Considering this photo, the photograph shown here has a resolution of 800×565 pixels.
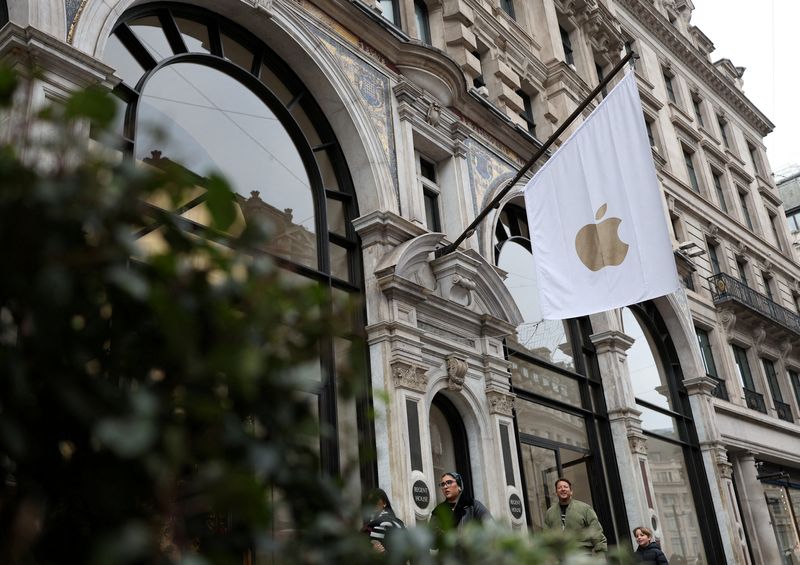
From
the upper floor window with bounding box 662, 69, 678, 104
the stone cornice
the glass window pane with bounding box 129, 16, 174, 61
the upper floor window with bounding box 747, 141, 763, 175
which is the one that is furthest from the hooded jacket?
the upper floor window with bounding box 747, 141, 763, 175

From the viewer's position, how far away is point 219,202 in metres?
1.50

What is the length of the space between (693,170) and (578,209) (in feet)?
60.0

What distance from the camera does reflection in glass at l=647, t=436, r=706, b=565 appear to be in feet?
55.2

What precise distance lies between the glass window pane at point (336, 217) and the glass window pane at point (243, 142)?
45cm

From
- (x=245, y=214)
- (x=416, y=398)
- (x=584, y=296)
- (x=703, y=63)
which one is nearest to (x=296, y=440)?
(x=245, y=214)

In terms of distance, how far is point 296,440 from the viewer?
171 cm

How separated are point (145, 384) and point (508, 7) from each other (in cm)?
2031

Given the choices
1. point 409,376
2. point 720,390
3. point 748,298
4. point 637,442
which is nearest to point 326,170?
point 409,376

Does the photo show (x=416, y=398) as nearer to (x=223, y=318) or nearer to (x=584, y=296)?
(x=584, y=296)

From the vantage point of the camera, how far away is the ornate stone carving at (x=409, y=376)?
10506 millimetres

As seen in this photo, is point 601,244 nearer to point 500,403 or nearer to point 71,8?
point 500,403

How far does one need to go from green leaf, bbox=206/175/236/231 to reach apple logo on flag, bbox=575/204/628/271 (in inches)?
400

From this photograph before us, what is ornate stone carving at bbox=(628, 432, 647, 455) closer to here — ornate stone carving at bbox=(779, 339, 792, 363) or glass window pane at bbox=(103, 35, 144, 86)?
glass window pane at bbox=(103, 35, 144, 86)

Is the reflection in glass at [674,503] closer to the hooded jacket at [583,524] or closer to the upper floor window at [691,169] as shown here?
the hooded jacket at [583,524]
